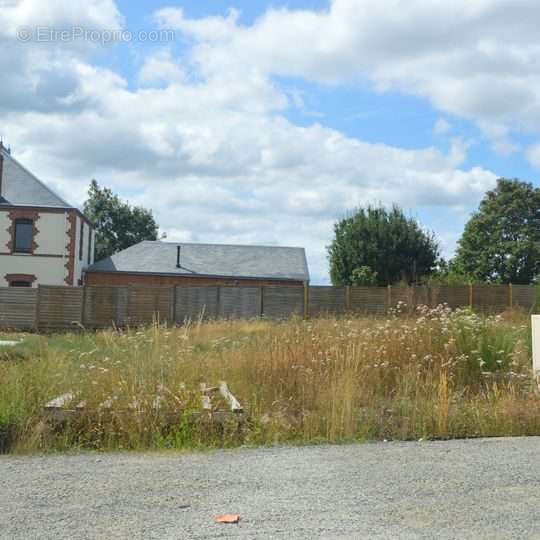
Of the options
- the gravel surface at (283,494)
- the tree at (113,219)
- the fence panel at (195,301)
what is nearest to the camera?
the gravel surface at (283,494)

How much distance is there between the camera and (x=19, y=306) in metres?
30.2

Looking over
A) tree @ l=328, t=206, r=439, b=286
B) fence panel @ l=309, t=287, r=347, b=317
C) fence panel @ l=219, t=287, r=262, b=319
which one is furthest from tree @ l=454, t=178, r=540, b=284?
fence panel @ l=219, t=287, r=262, b=319

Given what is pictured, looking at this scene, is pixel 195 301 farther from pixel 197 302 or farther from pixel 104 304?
pixel 104 304

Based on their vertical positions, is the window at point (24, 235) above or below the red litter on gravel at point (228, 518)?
above

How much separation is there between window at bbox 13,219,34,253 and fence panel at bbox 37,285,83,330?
29.0ft

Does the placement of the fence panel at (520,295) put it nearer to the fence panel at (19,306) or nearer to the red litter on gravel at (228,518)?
the fence panel at (19,306)

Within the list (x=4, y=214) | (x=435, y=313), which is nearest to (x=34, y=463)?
(x=435, y=313)

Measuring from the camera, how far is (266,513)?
14.4 ft

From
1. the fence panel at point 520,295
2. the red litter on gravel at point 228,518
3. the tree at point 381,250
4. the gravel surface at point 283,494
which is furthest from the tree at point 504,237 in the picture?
the red litter on gravel at point 228,518

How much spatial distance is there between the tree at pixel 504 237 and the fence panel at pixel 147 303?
29381 millimetres

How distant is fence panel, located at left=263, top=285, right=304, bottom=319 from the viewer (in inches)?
1247

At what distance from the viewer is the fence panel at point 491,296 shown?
32844mm

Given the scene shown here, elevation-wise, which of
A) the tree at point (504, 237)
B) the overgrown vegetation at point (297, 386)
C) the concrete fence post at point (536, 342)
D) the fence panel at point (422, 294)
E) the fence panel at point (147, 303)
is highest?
the tree at point (504, 237)

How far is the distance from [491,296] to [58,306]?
19042 mm
